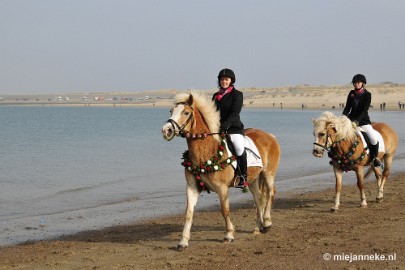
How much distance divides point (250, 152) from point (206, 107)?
1.32 meters

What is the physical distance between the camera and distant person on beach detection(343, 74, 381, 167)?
12750mm

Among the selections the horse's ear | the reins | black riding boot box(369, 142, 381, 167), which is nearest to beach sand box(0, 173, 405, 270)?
black riding boot box(369, 142, 381, 167)

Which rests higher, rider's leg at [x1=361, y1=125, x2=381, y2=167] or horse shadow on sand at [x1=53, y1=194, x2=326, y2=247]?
rider's leg at [x1=361, y1=125, x2=381, y2=167]

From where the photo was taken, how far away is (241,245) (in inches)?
358

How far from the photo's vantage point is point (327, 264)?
766cm

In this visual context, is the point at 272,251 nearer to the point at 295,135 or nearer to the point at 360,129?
the point at 360,129

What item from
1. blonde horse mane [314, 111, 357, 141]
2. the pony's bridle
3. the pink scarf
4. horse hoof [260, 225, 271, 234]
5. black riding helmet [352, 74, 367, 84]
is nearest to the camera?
the pony's bridle

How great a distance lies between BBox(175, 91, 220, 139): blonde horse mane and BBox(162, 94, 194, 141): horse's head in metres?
0.09

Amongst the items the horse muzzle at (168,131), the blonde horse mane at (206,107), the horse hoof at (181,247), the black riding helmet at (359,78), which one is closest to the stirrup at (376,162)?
the black riding helmet at (359,78)

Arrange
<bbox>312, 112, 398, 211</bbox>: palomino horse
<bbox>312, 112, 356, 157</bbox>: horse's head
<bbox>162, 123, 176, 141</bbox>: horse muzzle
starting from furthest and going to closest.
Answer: <bbox>312, 112, 398, 211</bbox>: palomino horse
<bbox>312, 112, 356, 157</bbox>: horse's head
<bbox>162, 123, 176, 141</bbox>: horse muzzle

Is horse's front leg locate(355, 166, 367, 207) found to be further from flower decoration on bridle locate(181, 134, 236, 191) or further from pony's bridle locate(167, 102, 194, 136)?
pony's bridle locate(167, 102, 194, 136)

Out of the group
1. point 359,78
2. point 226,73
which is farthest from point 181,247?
point 359,78

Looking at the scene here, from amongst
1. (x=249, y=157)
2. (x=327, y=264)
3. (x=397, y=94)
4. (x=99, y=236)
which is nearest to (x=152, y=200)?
(x=99, y=236)

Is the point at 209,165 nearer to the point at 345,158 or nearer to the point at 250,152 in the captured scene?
the point at 250,152
